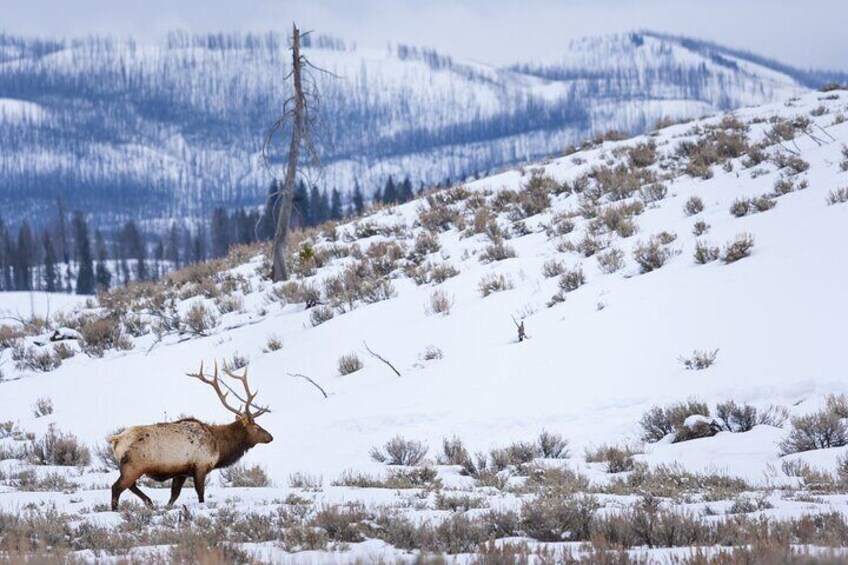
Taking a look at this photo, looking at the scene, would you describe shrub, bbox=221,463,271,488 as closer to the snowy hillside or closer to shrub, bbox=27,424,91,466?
the snowy hillside

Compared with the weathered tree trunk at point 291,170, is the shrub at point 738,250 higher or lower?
lower

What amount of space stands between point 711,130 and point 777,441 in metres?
18.2

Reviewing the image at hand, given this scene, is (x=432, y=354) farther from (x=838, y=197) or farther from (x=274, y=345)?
(x=838, y=197)

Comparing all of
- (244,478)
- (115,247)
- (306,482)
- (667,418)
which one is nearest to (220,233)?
(115,247)

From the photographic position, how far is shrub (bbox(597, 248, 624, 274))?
46.7 feet

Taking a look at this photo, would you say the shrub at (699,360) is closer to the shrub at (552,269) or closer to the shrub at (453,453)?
the shrub at (453,453)

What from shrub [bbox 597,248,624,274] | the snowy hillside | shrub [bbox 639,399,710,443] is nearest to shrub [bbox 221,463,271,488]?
the snowy hillside

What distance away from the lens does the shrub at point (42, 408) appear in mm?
13655

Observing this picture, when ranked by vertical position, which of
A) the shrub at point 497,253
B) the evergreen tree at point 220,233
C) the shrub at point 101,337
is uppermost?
the evergreen tree at point 220,233

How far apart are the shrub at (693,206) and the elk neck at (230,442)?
11.4 metres

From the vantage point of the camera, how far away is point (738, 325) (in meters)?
10.7

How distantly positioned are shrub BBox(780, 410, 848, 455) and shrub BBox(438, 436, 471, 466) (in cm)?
309

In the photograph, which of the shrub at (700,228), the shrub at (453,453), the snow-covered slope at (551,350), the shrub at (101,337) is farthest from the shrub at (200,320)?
the shrub at (700,228)

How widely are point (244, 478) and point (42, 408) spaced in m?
6.88
